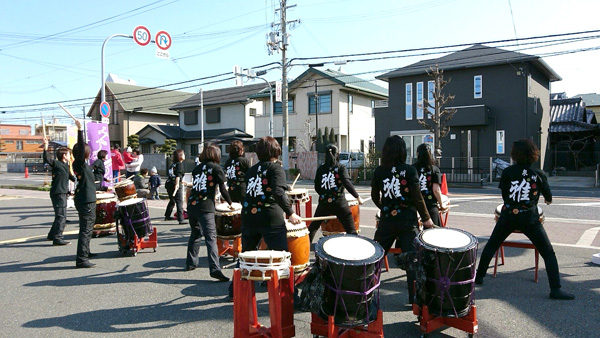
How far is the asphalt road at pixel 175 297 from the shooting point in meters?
4.27

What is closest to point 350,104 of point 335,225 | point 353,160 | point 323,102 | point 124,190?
point 323,102

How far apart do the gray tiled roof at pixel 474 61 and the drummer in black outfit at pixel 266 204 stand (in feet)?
75.0

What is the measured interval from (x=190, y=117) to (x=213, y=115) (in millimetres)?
3013

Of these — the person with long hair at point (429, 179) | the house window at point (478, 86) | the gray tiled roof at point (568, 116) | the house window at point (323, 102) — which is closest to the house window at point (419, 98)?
the house window at point (478, 86)

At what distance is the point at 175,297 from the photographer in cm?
527

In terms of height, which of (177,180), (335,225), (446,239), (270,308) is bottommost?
(270,308)

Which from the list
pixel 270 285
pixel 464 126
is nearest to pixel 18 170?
pixel 464 126

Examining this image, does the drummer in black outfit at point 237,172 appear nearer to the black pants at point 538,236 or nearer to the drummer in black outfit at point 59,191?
the drummer in black outfit at point 59,191

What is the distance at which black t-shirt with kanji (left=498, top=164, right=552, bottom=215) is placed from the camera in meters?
4.98

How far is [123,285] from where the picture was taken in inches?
228

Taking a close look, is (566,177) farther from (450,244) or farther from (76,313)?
(76,313)

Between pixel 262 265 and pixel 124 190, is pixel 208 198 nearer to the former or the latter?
pixel 262 265

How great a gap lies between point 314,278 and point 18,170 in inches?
2076

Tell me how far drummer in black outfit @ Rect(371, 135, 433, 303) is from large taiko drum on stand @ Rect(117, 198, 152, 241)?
4565 millimetres
